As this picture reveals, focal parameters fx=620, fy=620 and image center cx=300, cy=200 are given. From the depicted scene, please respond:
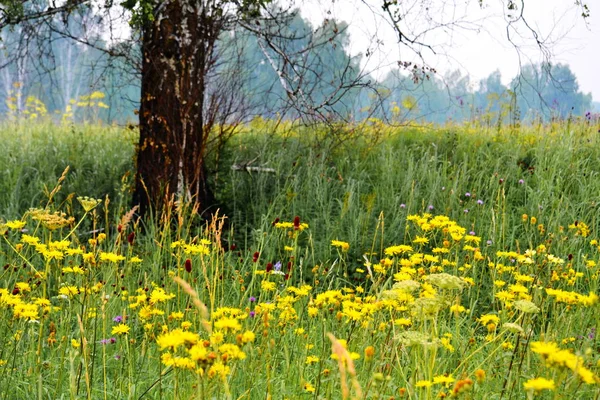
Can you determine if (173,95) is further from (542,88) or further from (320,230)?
(542,88)

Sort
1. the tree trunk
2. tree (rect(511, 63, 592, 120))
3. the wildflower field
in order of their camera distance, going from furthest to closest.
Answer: the tree trunk → tree (rect(511, 63, 592, 120)) → the wildflower field

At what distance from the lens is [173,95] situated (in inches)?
234

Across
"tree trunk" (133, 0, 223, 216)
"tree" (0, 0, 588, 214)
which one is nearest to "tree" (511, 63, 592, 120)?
"tree" (0, 0, 588, 214)

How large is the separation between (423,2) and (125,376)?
4525 millimetres

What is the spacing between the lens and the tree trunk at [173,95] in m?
5.88

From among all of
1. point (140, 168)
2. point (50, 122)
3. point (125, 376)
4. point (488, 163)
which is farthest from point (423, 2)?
point (50, 122)

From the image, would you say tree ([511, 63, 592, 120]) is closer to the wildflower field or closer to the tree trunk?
the wildflower field

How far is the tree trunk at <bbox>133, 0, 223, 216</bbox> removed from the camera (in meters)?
5.88

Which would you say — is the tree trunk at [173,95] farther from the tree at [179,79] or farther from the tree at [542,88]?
the tree at [542,88]

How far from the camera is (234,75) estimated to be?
22.5 ft

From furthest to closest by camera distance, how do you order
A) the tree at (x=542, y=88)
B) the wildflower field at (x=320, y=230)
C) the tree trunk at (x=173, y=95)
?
the tree trunk at (x=173, y=95), the tree at (x=542, y=88), the wildflower field at (x=320, y=230)

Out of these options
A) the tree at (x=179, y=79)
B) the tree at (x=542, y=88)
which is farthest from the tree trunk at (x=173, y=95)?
the tree at (x=542, y=88)

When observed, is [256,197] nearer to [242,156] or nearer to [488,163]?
[242,156]

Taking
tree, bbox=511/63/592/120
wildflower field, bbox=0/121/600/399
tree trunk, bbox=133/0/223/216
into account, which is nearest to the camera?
wildflower field, bbox=0/121/600/399
